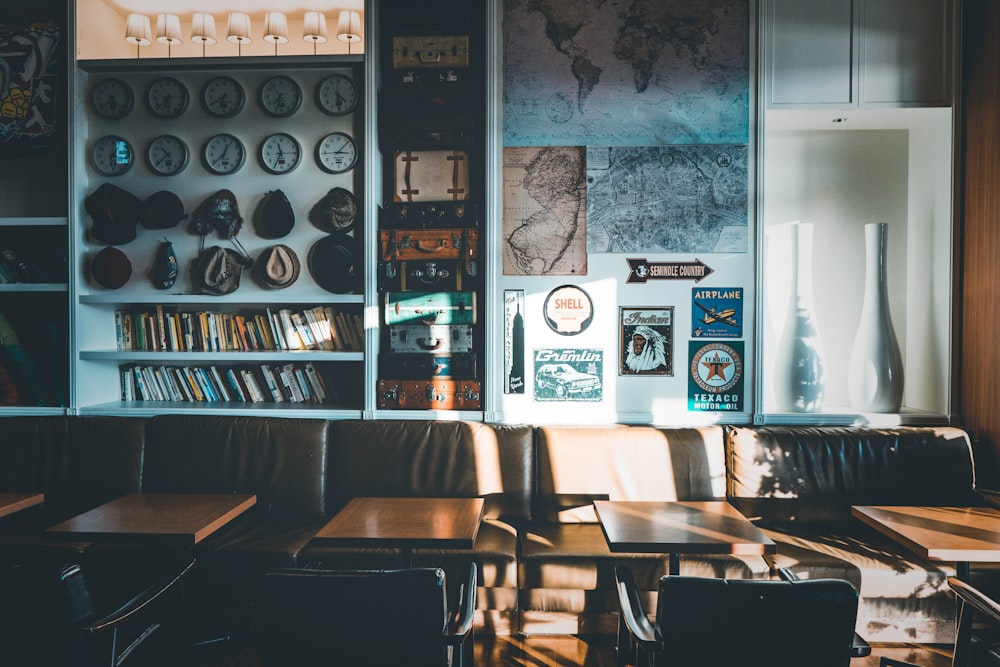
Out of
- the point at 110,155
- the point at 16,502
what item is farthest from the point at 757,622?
the point at 110,155

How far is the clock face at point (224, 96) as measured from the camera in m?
3.41

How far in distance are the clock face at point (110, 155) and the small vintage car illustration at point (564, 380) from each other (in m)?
2.63

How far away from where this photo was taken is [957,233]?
3.23m

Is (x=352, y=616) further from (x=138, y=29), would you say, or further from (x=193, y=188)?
(x=138, y=29)

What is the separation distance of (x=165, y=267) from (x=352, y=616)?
2749 millimetres

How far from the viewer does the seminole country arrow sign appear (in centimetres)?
327

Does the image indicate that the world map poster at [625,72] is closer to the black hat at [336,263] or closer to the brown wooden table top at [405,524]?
the black hat at [336,263]

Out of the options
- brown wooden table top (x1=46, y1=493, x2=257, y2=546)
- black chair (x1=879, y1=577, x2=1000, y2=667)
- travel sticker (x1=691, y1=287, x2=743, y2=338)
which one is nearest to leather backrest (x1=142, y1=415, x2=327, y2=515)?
brown wooden table top (x1=46, y1=493, x2=257, y2=546)

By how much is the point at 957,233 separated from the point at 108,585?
4.46m

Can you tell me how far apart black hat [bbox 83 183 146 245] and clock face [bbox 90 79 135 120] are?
422 millimetres

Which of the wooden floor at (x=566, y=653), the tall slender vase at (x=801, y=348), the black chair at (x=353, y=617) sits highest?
the tall slender vase at (x=801, y=348)

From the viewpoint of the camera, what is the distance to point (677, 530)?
2193mm

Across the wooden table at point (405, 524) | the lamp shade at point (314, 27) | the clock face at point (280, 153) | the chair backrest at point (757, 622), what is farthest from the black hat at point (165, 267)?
the chair backrest at point (757, 622)

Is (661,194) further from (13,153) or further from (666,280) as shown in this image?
(13,153)
